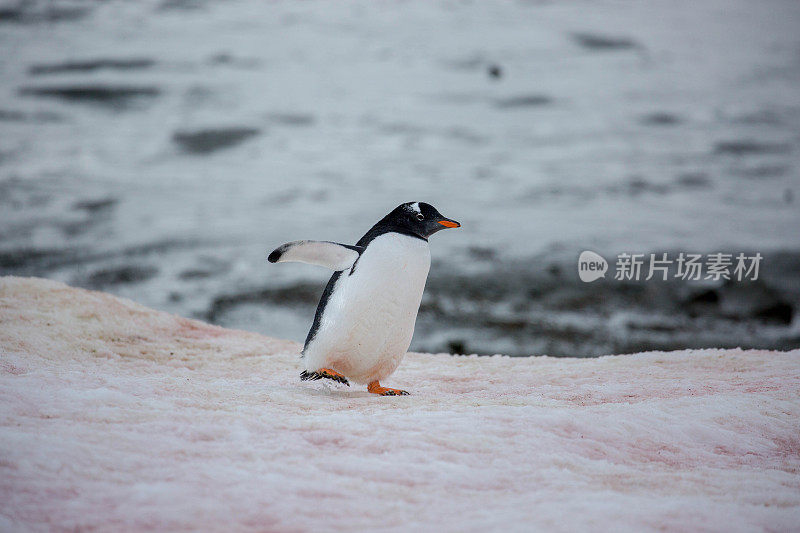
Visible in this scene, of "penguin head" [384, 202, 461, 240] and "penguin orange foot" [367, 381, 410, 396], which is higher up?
"penguin head" [384, 202, 461, 240]

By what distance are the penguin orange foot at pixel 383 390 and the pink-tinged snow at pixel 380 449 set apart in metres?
0.04

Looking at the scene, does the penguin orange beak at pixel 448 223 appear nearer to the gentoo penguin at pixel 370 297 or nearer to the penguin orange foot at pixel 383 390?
the gentoo penguin at pixel 370 297

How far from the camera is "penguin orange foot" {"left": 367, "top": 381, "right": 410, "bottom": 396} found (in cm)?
312

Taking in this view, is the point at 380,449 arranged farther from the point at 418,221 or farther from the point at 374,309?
the point at 418,221

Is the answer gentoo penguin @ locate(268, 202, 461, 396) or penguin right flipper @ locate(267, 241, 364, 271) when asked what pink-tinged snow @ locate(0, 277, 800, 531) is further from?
penguin right flipper @ locate(267, 241, 364, 271)

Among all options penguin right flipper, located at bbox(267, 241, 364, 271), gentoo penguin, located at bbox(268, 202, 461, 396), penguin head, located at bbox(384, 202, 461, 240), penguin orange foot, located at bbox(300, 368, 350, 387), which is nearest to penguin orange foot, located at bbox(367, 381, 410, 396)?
gentoo penguin, located at bbox(268, 202, 461, 396)

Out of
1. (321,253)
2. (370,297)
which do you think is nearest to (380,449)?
(370,297)

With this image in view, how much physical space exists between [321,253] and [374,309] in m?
0.33

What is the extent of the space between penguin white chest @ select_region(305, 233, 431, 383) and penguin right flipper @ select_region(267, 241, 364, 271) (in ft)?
0.17

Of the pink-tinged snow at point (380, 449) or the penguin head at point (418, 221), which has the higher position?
the penguin head at point (418, 221)

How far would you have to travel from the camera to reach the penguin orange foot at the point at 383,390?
10.2 feet

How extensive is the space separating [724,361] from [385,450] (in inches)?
95.7

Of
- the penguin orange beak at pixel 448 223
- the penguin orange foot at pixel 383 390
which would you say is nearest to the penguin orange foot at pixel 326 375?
the penguin orange foot at pixel 383 390

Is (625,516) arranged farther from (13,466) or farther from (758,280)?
(758,280)
